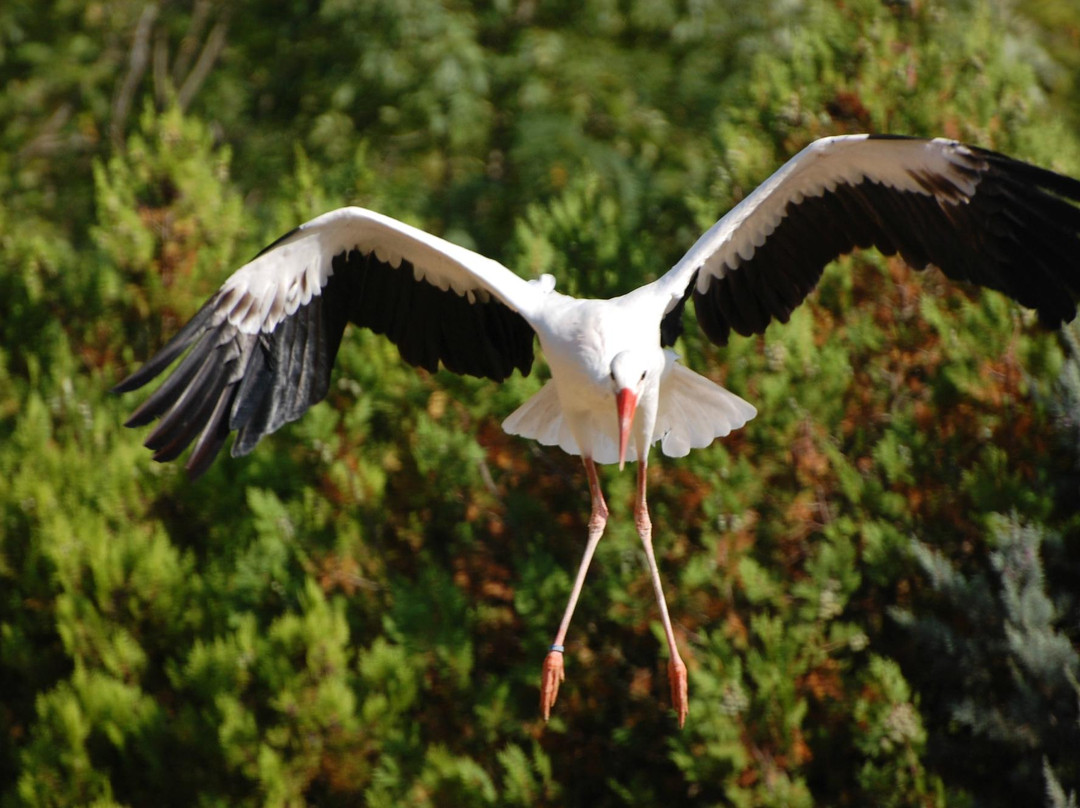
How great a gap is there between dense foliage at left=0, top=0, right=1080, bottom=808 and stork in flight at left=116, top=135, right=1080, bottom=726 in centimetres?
94

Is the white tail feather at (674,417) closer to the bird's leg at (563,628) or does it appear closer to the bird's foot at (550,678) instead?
the bird's leg at (563,628)

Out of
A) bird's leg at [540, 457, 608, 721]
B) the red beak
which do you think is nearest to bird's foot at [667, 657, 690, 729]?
bird's leg at [540, 457, 608, 721]

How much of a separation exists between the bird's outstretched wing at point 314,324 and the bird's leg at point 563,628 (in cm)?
68

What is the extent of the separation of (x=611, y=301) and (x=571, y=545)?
7.30 feet

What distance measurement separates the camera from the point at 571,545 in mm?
7434

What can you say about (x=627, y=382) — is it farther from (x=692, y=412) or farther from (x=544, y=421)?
(x=544, y=421)

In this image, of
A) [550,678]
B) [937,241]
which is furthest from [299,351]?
[937,241]

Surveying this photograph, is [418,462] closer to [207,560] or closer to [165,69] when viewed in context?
[207,560]

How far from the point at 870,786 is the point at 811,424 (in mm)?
1614

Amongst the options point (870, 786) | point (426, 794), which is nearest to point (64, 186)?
point (426, 794)

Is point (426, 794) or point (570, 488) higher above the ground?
point (570, 488)

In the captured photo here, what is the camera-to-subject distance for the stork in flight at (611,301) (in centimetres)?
537

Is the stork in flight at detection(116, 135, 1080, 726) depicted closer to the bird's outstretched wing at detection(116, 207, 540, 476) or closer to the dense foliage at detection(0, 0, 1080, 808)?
the bird's outstretched wing at detection(116, 207, 540, 476)

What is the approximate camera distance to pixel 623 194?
1035cm
